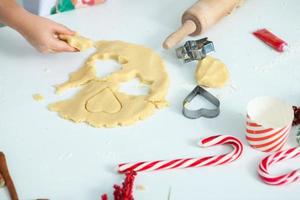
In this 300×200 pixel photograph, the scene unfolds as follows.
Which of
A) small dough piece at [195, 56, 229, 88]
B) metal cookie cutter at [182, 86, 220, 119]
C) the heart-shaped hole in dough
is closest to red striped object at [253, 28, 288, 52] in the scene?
small dough piece at [195, 56, 229, 88]

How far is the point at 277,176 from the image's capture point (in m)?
0.84

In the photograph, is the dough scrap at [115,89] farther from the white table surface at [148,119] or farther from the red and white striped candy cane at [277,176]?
the red and white striped candy cane at [277,176]

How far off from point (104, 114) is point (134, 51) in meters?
0.21

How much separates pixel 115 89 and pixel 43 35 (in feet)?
0.65

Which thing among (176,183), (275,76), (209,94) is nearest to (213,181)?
(176,183)

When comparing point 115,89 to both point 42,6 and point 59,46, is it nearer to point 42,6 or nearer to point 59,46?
point 59,46

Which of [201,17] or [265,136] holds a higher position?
[201,17]

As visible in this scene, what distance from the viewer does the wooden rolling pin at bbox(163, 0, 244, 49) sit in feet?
3.67

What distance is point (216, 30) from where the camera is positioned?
1.19m

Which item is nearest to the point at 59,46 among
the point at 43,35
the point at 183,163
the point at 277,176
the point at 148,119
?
the point at 43,35

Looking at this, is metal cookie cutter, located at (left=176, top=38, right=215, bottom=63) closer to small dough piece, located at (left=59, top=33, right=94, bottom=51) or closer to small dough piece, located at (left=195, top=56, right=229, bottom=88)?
small dough piece, located at (left=195, top=56, right=229, bottom=88)

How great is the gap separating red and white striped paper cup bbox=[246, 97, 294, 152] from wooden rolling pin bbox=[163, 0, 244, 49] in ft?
0.90

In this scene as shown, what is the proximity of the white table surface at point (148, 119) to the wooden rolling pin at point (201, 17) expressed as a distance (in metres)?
0.04

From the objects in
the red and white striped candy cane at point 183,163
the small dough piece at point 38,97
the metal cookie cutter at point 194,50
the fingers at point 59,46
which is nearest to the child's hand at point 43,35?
the fingers at point 59,46
